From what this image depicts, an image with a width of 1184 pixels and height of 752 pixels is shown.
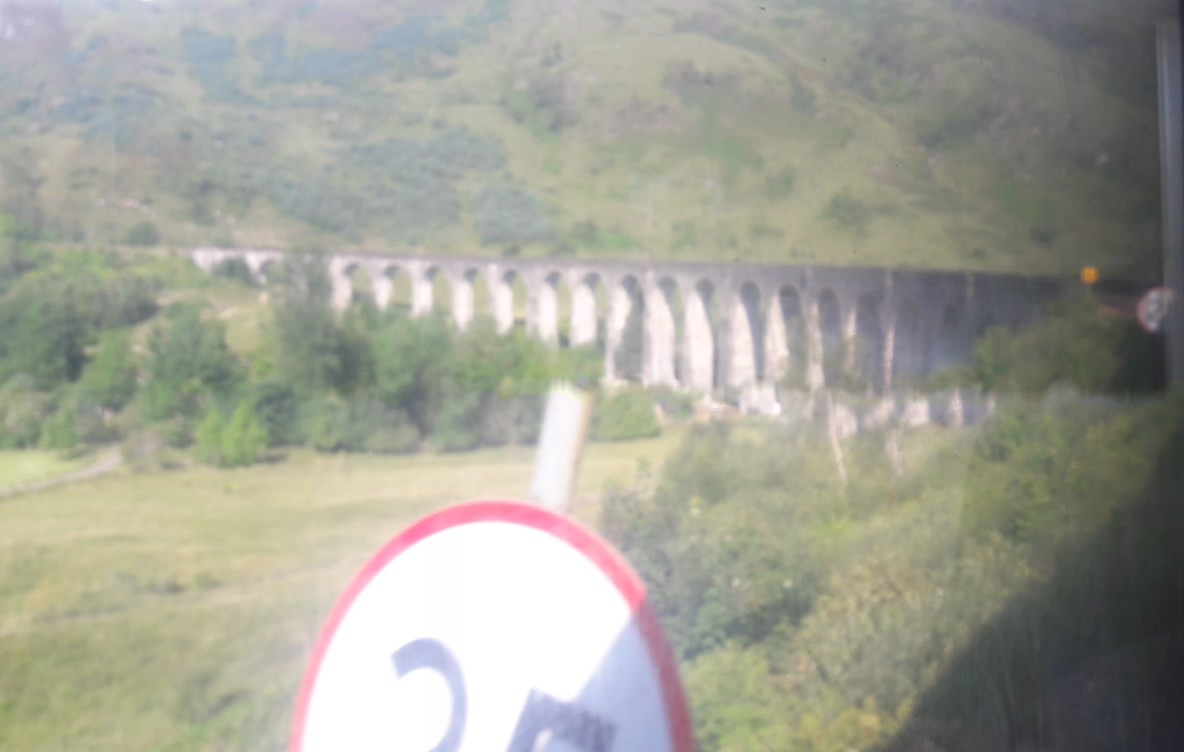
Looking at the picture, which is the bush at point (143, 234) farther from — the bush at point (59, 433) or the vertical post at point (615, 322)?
the vertical post at point (615, 322)

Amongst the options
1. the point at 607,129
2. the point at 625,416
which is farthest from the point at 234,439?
the point at 607,129

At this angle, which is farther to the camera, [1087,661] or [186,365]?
[186,365]

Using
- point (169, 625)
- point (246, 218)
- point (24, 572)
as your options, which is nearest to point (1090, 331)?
point (246, 218)

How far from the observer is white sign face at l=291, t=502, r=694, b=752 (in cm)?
231

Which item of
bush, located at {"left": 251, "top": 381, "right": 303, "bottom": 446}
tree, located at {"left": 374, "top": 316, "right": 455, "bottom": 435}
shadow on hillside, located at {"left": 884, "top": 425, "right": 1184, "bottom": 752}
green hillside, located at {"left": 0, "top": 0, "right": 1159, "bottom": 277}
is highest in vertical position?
green hillside, located at {"left": 0, "top": 0, "right": 1159, "bottom": 277}

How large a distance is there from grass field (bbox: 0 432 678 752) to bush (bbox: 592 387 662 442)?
6 centimetres

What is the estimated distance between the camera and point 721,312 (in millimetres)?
4410

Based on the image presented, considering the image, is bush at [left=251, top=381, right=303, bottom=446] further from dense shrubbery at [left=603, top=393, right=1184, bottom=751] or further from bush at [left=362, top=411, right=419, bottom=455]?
dense shrubbery at [left=603, top=393, right=1184, bottom=751]

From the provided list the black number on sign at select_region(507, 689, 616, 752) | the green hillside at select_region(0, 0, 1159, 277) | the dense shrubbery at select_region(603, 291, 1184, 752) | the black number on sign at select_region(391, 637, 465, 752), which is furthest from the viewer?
the green hillside at select_region(0, 0, 1159, 277)

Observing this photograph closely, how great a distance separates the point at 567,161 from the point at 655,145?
39 centimetres

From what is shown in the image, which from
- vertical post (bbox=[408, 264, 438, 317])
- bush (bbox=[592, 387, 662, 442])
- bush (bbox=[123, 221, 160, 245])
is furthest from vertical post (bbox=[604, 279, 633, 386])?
bush (bbox=[123, 221, 160, 245])

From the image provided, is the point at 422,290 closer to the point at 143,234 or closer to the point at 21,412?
the point at 143,234

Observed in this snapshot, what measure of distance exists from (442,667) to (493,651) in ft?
0.48

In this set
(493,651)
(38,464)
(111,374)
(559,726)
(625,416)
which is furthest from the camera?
(111,374)
